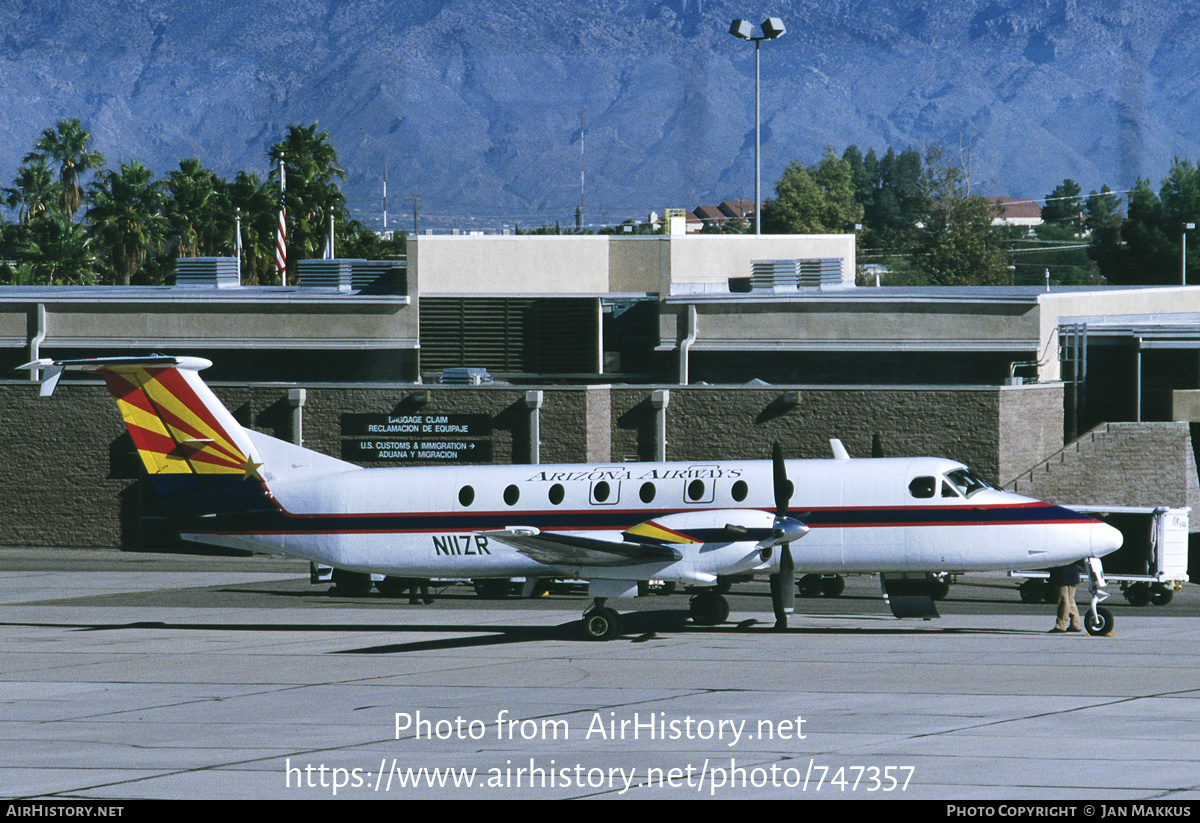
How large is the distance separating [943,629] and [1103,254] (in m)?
119

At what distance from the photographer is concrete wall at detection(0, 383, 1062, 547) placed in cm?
4153

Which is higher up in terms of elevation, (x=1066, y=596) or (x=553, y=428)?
(x=553, y=428)

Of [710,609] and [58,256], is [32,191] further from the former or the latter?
[710,609]

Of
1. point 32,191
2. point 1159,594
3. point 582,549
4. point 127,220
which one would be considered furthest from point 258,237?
point 582,549

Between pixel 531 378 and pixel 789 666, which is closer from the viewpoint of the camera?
pixel 789 666

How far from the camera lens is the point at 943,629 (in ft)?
89.7

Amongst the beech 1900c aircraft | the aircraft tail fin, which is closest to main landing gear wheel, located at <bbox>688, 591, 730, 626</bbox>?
the beech 1900c aircraft

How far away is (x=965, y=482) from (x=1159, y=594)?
11428 mm

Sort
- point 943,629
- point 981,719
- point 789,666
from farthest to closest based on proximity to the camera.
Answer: point 943,629
point 789,666
point 981,719

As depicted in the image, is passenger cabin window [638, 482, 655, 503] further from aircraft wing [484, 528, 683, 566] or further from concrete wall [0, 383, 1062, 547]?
concrete wall [0, 383, 1062, 547]

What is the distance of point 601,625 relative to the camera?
26.1 meters

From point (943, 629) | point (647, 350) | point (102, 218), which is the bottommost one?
point (943, 629)

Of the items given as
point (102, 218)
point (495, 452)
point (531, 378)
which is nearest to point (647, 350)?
point (531, 378)
